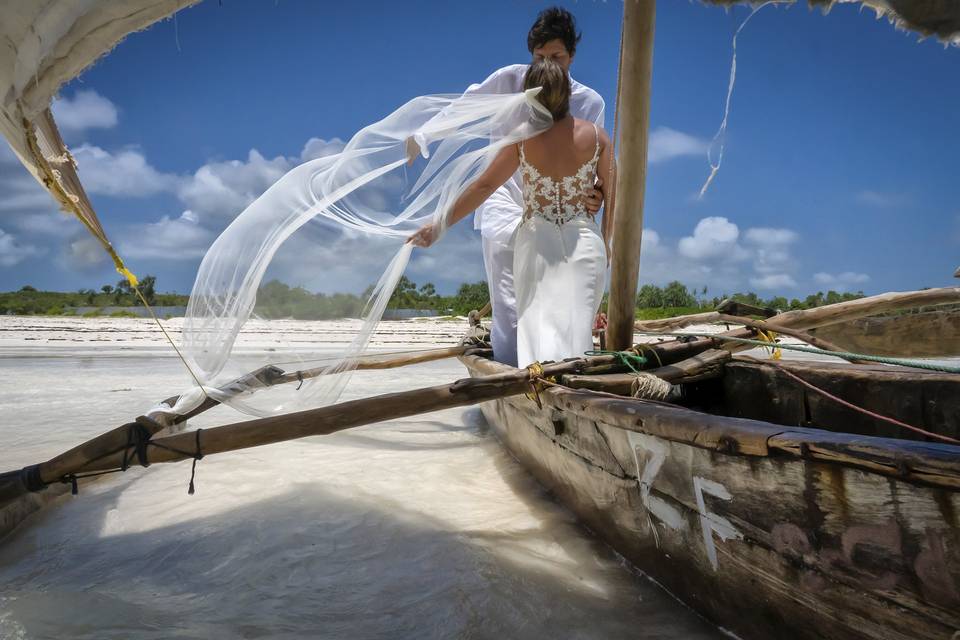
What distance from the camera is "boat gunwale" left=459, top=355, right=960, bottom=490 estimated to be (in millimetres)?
950

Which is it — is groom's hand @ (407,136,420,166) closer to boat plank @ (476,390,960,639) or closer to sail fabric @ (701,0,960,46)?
boat plank @ (476,390,960,639)

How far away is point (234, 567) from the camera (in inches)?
85.5

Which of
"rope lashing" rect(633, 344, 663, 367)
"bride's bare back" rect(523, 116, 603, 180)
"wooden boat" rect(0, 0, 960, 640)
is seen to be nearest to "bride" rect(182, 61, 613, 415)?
"bride's bare back" rect(523, 116, 603, 180)

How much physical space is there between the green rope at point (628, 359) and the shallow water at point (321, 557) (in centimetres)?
72

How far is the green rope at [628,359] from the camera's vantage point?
7.48 ft

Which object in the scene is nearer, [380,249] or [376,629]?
[376,629]

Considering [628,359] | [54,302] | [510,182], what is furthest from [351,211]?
[54,302]

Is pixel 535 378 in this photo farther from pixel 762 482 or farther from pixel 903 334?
pixel 903 334

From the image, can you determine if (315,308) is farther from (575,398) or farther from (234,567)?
(575,398)

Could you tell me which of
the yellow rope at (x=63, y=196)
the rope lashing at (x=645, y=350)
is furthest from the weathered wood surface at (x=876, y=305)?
the yellow rope at (x=63, y=196)

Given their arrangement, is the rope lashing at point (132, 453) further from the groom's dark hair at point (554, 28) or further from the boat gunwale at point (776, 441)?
the groom's dark hair at point (554, 28)

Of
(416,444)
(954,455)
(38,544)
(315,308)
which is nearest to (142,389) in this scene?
(416,444)

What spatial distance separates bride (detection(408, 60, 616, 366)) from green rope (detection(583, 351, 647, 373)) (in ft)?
1.58

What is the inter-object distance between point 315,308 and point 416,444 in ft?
5.94
